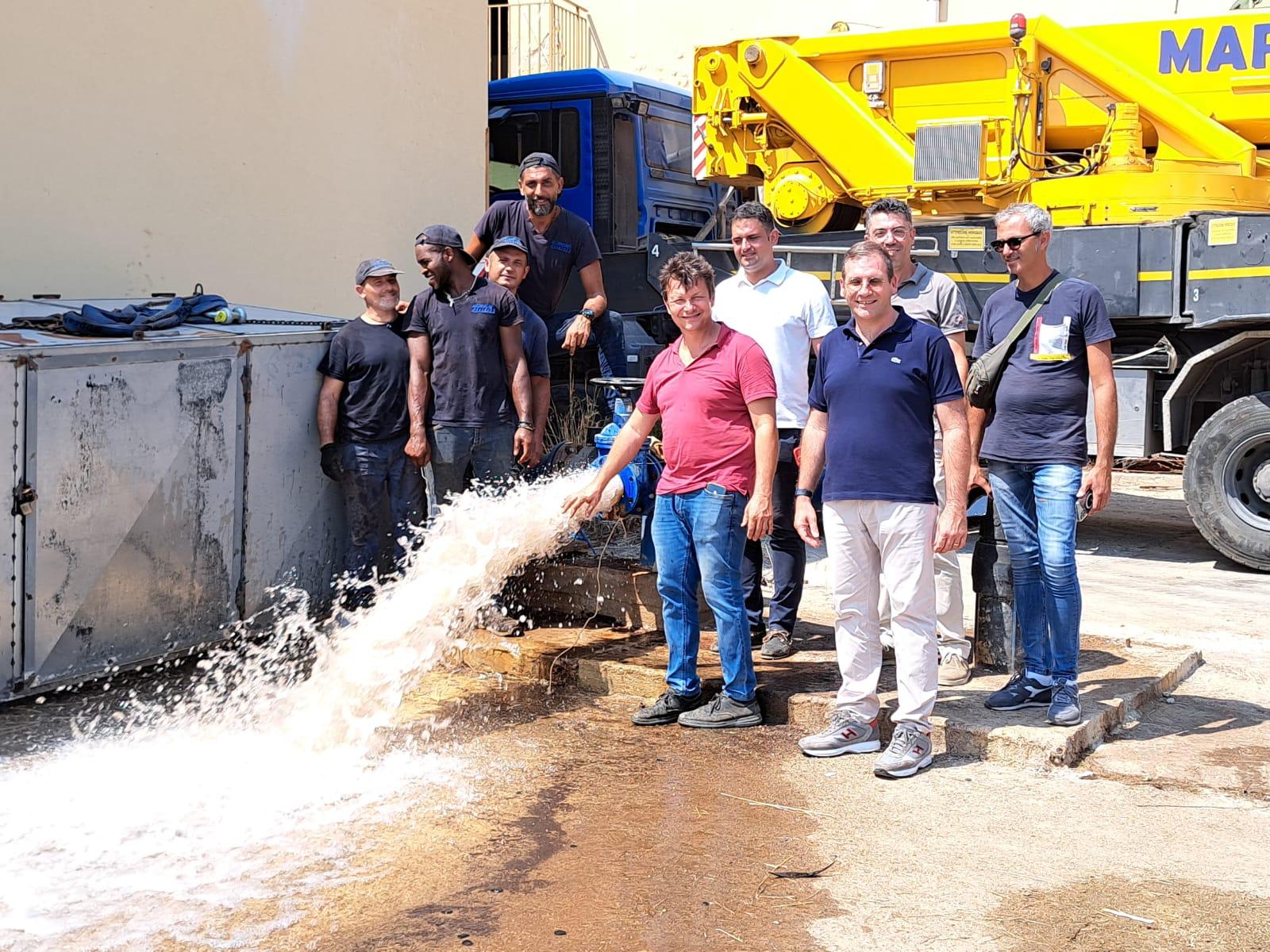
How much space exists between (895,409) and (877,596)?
0.71m

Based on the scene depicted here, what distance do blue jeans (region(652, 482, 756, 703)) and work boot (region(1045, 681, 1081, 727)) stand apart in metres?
1.14

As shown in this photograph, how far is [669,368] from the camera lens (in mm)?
5289

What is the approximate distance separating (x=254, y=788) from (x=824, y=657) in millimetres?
2612

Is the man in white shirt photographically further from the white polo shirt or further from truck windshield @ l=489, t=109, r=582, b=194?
truck windshield @ l=489, t=109, r=582, b=194

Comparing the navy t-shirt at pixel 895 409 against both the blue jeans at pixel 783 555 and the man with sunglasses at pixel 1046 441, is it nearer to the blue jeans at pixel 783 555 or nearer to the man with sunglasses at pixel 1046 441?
the man with sunglasses at pixel 1046 441

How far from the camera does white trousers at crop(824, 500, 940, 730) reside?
15.6ft

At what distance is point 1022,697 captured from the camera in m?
5.29

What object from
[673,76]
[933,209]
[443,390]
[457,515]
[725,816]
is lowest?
[725,816]

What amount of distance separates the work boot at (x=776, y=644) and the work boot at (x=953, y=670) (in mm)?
702

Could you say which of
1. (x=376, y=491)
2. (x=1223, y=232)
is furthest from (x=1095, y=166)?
(x=376, y=491)

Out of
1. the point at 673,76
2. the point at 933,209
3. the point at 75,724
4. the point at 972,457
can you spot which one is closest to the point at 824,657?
the point at 972,457

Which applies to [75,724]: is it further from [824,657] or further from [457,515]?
[824,657]

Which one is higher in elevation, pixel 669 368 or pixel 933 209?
pixel 933 209

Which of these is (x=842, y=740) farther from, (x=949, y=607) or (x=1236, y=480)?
(x=1236, y=480)
